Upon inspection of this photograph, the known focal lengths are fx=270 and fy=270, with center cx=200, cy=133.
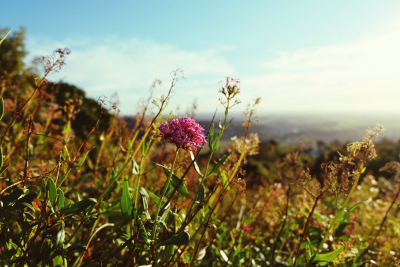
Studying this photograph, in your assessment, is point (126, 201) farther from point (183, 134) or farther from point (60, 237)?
point (183, 134)

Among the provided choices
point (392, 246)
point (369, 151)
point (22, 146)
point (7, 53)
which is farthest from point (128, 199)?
point (7, 53)

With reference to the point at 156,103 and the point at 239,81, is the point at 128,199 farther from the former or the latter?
the point at 239,81

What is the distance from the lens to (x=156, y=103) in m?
1.31

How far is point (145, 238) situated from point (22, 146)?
2.06 meters

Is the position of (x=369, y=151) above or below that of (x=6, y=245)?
above

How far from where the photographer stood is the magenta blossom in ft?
→ 3.95

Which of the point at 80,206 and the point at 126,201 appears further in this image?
the point at 126,201

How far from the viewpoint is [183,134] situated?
47.4 inches

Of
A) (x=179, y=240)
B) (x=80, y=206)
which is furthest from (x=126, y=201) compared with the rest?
(x=179, y=240)

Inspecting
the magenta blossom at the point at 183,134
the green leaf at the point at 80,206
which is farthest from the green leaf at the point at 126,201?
the magenta blossom at the point at 183,134

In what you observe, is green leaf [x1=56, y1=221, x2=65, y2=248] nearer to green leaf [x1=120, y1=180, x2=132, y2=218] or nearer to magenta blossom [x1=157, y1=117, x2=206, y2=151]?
green leaf [x1=120, y1=180, x2=132, y2=218]

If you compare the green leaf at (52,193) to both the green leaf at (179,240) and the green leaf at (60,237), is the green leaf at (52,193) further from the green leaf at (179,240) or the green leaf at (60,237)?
the green leaf at (179,240)

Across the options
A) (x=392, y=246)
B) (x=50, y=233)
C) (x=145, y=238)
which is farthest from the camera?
(x=392, y=246)

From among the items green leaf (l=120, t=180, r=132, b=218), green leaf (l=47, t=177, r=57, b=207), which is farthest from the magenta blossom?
green leaf (l=47, t=177, r=57, b=207)
